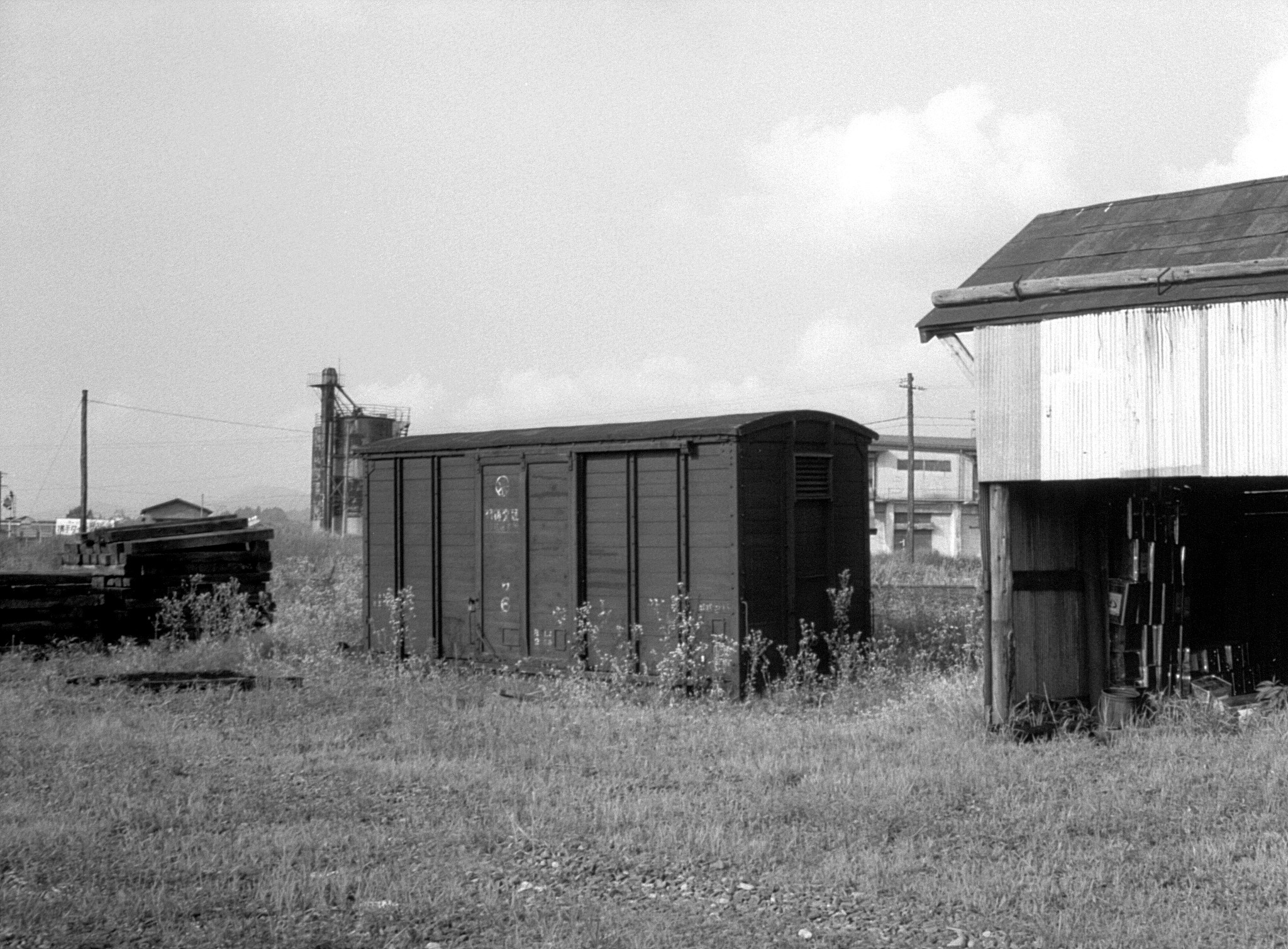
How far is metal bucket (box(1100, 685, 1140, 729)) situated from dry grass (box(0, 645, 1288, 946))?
1.09 ft

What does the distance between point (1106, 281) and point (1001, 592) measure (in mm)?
2595

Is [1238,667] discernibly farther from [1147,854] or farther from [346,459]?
[346,459]

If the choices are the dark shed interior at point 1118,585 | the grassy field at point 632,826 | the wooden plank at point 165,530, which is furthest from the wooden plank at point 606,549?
the wooden plank at point 165,530

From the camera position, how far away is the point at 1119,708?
986cm

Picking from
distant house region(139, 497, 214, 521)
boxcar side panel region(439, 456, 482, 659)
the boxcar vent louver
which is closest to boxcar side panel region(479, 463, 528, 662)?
boxcar side panel region(439, 456, 482, 659)

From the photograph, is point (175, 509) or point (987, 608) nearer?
point (987, 608)

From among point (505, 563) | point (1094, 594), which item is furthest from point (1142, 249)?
point (505, 563)

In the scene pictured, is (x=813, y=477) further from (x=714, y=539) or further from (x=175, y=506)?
(x=175, y=506)

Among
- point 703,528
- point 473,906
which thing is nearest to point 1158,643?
point 703,528

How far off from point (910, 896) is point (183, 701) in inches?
→ 313

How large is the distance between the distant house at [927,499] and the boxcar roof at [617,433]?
137 ft

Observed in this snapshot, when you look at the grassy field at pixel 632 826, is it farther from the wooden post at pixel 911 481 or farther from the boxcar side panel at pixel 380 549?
the wooden post at pixel 911 481

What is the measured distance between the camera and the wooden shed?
27.7ft

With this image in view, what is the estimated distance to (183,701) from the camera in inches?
444
